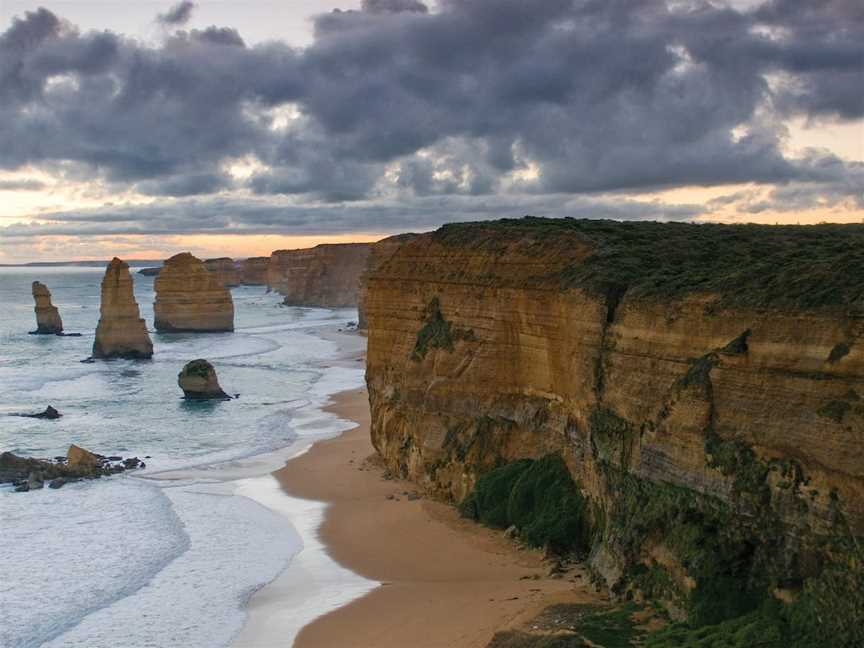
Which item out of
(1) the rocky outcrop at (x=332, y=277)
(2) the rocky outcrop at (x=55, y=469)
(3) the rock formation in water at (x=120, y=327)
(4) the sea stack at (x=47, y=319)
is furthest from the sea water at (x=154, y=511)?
(1) the rocky outcrop at (x=332, y=277)

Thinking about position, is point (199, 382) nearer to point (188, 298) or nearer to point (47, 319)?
point (188, 298)

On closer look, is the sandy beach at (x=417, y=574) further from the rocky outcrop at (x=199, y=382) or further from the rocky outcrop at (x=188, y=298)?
the rocky outcrop at (x=188, y=298)

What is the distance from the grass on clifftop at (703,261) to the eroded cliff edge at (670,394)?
55 mm

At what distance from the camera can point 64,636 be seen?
1712cm

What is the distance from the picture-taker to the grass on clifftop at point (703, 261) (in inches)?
539

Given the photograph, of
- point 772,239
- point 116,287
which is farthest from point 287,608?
point 116,287

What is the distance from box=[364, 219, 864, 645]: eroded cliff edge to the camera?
12.5 m

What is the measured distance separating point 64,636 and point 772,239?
18.2 m

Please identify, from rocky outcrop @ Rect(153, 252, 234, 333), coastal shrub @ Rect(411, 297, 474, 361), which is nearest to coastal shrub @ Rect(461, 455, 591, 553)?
coastal shrub @ Rect(411, 297, 474, 361)

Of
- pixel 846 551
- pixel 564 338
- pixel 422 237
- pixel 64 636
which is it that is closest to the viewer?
pixel 846 551

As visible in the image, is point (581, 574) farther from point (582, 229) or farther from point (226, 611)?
point (582, 229)

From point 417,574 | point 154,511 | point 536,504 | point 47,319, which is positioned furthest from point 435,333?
point 47,319

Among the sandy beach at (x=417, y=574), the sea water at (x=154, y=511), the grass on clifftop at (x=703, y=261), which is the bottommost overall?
the sea water at (x=154, y=511)

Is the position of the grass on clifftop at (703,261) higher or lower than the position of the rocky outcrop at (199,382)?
higher
